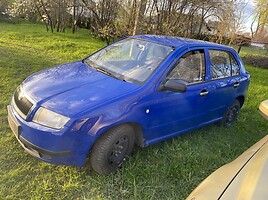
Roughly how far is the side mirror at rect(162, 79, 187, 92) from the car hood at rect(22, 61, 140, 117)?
0.37m

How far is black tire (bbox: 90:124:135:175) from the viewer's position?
253 centimetres

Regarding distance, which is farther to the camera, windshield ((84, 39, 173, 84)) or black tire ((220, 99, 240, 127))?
black tire ((220, 99, 240, 127))

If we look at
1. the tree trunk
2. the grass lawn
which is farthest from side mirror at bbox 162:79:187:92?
the tree trunk

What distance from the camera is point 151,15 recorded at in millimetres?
9875

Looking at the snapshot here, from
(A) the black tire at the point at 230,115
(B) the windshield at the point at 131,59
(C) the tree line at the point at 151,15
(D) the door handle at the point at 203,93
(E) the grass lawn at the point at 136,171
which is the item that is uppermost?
(C) the tree line at the point at 151,15

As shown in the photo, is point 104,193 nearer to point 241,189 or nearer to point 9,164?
point 9,164

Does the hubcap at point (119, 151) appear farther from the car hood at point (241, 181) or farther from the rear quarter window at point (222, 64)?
the rear quarter window at point (222, 64)

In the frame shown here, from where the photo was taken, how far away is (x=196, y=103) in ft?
11.0

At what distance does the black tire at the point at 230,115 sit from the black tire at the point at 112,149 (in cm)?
219

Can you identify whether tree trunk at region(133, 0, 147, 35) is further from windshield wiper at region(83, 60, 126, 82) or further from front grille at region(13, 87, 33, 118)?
front grille at region(13, 87, 33, 118)

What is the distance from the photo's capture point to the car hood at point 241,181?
4.61ft

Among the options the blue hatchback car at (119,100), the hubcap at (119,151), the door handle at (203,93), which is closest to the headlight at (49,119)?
the blue hatchback car at (119,100)

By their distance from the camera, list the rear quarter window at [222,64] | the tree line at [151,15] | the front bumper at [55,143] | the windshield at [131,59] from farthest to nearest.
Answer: the tree line at [151,15]
the rear quarter window at [222,64]
the windshield at [131,59]
the front bumper at [55,143]

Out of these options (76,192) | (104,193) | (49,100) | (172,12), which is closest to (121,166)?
(104,193)
